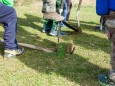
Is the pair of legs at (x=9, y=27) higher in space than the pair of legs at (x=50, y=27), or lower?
higher

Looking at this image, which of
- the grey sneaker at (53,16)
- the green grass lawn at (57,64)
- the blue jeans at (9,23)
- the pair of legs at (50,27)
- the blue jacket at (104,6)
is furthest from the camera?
the pair of legs at (50,27)

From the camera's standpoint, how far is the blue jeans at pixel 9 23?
17.7 ft

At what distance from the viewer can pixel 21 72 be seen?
16.6 ft

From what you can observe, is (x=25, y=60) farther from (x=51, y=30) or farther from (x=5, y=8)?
(x=51, y=30)

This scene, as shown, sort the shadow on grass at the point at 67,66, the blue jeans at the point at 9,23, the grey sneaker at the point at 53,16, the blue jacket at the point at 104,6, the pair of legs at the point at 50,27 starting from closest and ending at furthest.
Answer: the blue jacket at the point at 104,6
the shadow on grass at the point at 67,66
the blue jeans at the point at 9,23
the grey sneaker at the point at 53,16
the pair of legs at the point at 50,27

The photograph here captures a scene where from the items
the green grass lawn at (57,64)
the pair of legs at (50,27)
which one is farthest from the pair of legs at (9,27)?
the pair of legs at (50,27)

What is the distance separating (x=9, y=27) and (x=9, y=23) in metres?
0.07

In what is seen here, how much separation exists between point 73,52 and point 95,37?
176cm

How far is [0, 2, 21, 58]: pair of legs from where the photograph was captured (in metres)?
5.42

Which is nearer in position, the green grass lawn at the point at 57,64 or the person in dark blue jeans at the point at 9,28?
the green grass lawn at the point at 57,64

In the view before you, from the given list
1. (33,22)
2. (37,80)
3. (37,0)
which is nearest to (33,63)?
(37,80)

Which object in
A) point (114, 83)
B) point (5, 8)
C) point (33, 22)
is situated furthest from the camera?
point (33, 22)

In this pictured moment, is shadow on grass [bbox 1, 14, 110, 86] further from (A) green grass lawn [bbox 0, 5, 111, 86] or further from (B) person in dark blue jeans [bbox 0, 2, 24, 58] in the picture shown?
(B) person in dark blue jeans [bbox 0, 2, 24, 58]

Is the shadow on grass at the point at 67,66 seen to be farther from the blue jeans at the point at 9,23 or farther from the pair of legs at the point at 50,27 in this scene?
the pair of legs at the point at 50,27
